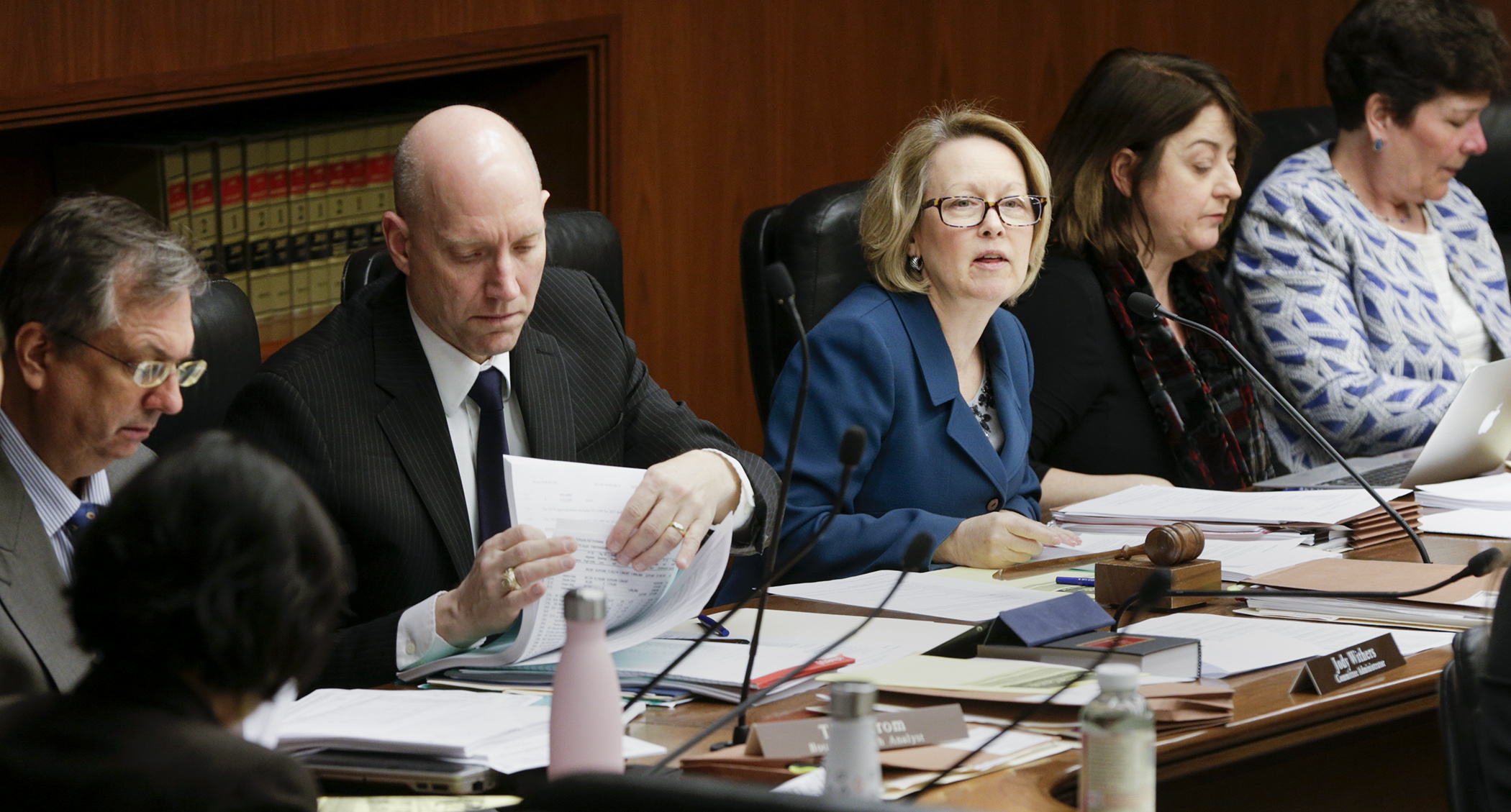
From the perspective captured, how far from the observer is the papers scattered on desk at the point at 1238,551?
1.87 meters

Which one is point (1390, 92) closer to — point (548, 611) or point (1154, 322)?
point (1154, 322)

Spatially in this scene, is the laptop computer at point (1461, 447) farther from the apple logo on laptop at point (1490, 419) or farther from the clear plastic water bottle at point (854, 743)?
the clear plastic water bottle at point (854, 743)

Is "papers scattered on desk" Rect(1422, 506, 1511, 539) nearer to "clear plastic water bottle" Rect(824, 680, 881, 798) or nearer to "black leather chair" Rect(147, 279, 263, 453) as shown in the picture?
"clear plastic water bottle" Rect(824, 680, 881, 798)

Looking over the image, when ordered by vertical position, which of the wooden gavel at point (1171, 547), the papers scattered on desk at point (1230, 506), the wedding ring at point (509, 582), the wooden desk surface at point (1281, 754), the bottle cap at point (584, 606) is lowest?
the wooden desk surface at point (1281, 754)

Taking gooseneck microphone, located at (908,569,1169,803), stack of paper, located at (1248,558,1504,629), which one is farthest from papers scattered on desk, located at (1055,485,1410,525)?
gooseneck microphone, located at (908,569,1169,803)

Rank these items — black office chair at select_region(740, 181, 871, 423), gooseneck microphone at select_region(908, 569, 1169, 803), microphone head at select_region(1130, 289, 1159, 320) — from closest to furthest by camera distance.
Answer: gooseneck microphone at select_region(908, 569, 1169, 803) < microphone head at select_region(1130, 289, 1159, 320) < black office chair at select_region(740, 181, 871, 423)

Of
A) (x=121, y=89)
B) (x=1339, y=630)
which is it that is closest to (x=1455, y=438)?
(x=1339, y=630)

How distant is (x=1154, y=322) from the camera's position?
105 inches

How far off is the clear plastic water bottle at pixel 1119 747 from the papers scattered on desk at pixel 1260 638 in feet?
1.31

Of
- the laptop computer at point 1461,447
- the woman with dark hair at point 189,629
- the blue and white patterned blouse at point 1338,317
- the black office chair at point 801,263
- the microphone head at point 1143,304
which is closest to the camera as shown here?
the woman with dark hair at point 189,629

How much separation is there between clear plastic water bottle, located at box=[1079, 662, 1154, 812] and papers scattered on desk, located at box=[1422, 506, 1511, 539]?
118 cm

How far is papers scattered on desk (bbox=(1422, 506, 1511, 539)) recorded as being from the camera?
2.05 meters

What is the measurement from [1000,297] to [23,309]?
129cm

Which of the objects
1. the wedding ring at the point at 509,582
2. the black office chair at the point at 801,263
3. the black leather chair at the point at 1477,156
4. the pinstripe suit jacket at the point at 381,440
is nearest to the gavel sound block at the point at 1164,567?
the pinstripe suit jacket at the point at 381,440
